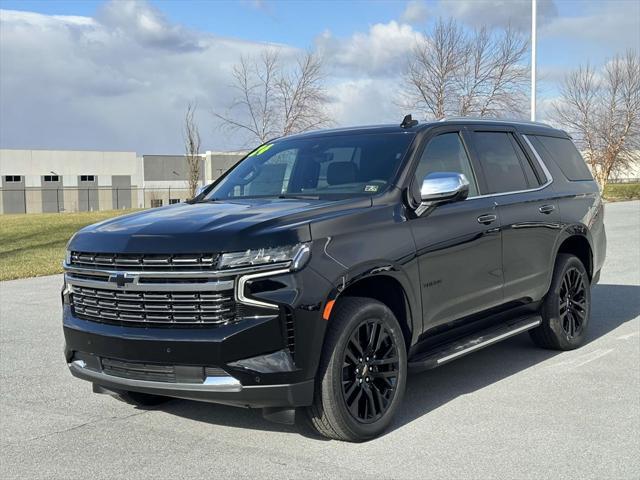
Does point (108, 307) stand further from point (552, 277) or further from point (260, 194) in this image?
point (552, 277)

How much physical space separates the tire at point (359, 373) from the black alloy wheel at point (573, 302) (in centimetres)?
261

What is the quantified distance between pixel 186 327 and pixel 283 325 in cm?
55

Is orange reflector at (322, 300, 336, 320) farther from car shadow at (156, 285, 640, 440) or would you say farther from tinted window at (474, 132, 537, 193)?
tinted window at (474, 132, 537, 193)

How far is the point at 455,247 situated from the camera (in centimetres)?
529

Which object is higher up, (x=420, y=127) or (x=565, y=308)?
A: (x=420, y=127)

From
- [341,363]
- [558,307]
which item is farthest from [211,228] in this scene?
[558,307]

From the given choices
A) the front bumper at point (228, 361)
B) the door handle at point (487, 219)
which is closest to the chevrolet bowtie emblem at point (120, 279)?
the front bumper at point (228, 361)

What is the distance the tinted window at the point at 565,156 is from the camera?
6949 mm

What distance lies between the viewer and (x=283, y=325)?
160 inches

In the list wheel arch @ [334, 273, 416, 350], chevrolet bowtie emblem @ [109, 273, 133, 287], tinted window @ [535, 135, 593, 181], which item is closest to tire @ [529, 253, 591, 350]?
tinted window @ [535, 135, 593, 181]

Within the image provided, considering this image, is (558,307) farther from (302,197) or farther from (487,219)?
(302,197)

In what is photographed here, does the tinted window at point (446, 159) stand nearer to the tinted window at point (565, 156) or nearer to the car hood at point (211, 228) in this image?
the car hood at point (211, 228)

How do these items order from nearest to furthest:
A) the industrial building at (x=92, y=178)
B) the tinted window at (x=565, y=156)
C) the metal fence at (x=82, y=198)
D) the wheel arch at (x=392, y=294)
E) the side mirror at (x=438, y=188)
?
1. the wheel arch at (x=392, y=294)
2. the side mirror at (x=438, y=188)
3. the tinted window at (x=565, y=156)
4. the metal fence at (x=82, y=198)
5. the industrial building at (x=92, y=178)

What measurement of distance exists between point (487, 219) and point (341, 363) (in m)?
1.96
